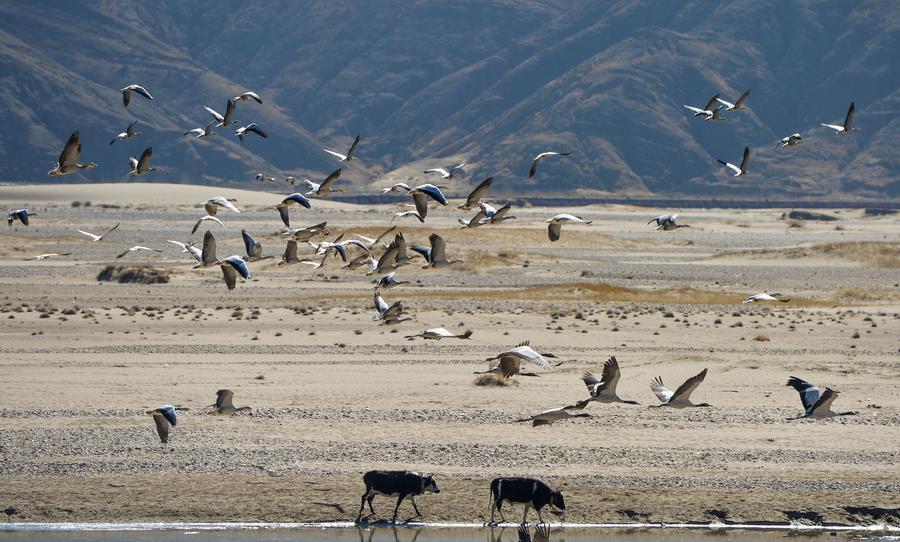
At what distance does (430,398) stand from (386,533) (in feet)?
27.0

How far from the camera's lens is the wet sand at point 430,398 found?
61.2ft

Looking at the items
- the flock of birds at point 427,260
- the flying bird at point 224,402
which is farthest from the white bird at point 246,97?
the flying bird at point 224,402

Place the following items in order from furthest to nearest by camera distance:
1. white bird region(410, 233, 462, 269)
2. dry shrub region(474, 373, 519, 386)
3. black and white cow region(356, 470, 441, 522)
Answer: dry shrub region(474, 373, 519, 386), white bird region(410, 233, 462, 269), black and white cow region(356, 470, 441, 522)

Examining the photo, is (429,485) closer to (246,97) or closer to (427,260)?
(427,260)

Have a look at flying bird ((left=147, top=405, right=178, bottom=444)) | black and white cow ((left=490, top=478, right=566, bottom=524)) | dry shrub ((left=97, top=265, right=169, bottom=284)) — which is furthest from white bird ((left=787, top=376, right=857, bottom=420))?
dry shrub ((left=97, top=265, right=169, bottom=284))

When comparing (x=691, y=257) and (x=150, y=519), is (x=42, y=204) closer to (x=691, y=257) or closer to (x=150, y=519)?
(x=691, y=257)

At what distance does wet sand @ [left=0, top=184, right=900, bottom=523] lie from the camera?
61.2 feet

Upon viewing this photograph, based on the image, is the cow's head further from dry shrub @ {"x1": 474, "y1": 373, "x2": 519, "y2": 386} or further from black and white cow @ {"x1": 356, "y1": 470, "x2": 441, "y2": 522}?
dry shrub @ {"x1": 474, "y1": 373, "x2": 519, "y2": 386}

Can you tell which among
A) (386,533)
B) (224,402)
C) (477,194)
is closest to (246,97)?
(477,194)

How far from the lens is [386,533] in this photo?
17.3 m

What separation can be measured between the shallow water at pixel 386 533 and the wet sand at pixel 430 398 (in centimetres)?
27

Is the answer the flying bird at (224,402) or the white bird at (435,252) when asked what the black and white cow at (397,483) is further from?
the white bird at (435,252)

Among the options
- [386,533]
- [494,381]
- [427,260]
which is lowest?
[386,533]

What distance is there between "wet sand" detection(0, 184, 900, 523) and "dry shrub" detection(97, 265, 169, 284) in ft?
2.52
